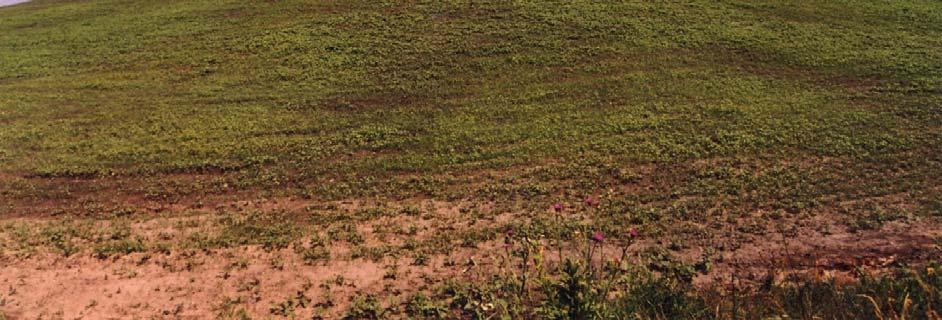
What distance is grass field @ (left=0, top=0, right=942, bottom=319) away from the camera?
218 inches

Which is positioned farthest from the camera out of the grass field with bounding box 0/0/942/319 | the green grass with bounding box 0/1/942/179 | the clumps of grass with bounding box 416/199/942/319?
the green grass with bounding box 0/1/942/179

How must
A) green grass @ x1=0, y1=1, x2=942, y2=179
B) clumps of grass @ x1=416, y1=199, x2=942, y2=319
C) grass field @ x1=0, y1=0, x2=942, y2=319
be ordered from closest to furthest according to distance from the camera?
clumps of grass @ x1=416, y1=199, x2=942, y2=319 < grass field @ x1=0, y1=0, x2=942, y2=319 < green grass @ x1=0, y1=1, x2=942, y2=179

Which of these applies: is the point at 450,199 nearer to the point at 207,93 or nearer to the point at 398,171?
the point at 398,171

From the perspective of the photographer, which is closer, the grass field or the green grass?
the grass field

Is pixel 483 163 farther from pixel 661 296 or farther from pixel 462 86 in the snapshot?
pixel 661 296

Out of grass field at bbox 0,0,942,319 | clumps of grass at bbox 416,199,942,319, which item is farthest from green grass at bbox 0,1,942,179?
clumps of grass at bbox 416,199,942,319

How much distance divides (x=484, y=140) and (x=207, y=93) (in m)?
6.33

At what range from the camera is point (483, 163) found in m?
8.74

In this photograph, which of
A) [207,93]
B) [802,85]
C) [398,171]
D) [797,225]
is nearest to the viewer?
[797,225]

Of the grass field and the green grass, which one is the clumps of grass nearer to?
the grass field

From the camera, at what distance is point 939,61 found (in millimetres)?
11086

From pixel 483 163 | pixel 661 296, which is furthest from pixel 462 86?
pixel 661 296

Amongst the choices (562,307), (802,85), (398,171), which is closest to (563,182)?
(398,171)

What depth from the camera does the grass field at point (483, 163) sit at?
553cm
